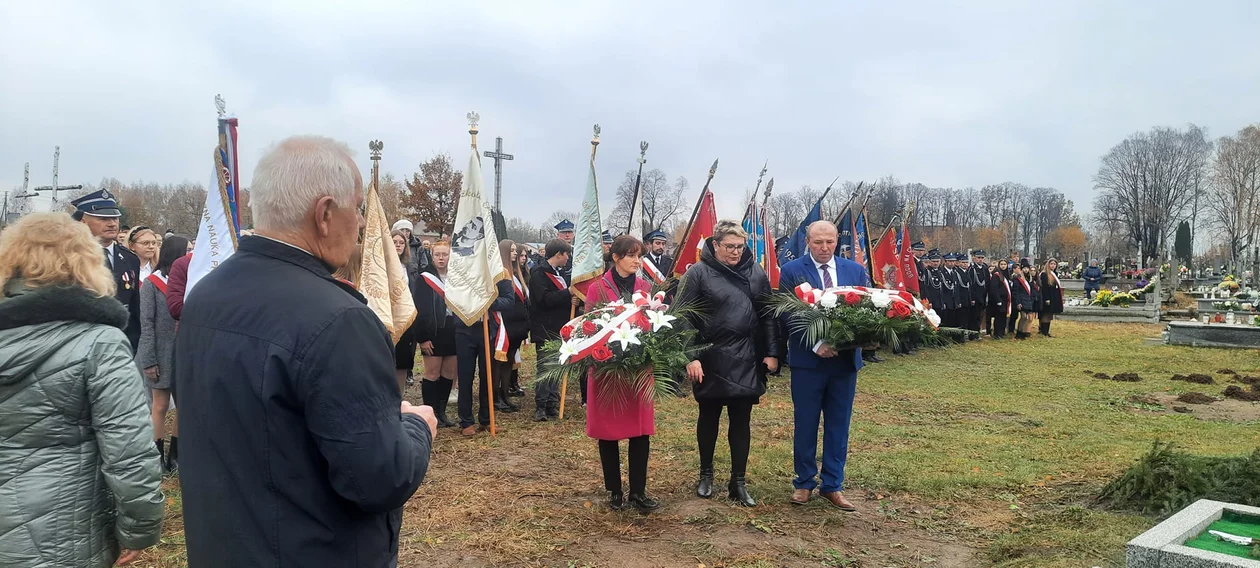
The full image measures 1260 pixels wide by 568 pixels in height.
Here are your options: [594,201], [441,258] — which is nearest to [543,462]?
[441,258]

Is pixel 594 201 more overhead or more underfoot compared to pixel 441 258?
more overhead

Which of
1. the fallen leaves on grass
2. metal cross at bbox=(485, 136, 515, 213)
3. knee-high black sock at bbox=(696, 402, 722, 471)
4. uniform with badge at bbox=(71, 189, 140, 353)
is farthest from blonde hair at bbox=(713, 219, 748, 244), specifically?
metal cross at bbox=(485, 136, 515, 213)

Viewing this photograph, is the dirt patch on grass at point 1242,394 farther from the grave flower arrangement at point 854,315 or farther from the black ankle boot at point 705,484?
the black ankle boot at point 705,484

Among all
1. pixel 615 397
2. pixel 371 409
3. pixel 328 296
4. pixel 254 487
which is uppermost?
pixel 328 296

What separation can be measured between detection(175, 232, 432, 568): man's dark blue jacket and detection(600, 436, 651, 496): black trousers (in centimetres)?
374

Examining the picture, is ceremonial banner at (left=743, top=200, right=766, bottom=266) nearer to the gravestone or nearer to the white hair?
the gravestone

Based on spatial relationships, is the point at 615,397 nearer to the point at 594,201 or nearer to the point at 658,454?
the point at 658,454

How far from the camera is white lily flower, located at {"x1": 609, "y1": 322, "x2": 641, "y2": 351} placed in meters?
4.91

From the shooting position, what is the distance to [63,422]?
2545mm

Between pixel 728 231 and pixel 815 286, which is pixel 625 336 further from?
pixel 815 286

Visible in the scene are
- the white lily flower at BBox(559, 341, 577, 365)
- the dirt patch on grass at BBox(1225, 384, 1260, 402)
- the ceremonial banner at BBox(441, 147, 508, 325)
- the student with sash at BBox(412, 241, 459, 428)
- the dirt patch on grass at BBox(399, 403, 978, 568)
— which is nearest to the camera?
the dirt patch on grass at BBox(399, 403, 978, 568)

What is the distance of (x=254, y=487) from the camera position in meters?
1.69

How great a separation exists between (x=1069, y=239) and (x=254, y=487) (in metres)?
89.8

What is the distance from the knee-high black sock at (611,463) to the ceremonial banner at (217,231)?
3.15 meters
